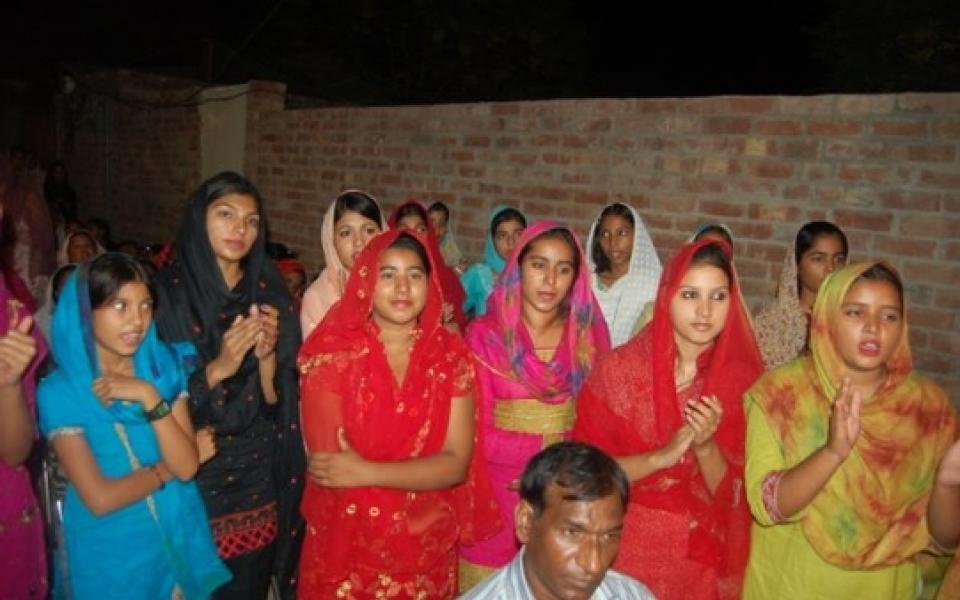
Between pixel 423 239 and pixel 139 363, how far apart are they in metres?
1.09

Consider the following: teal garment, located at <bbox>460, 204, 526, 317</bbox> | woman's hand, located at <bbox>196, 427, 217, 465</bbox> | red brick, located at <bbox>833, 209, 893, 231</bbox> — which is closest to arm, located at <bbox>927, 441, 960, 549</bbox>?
red brick, located at <bbox>833, 209, 893, 231</bbox>

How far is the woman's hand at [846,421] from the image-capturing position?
1.96 metres

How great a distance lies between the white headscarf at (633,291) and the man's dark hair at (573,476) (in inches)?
81.6

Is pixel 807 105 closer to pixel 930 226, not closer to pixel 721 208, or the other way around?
pixel 721 208

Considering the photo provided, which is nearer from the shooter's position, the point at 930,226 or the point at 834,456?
the point at 834,456

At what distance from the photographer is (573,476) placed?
175 centimetres

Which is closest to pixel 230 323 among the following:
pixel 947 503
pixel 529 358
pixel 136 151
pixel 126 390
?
pixel 126 390

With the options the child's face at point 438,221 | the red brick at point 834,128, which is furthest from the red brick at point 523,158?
the red brick at point 834,128

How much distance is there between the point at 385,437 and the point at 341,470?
0.21 m

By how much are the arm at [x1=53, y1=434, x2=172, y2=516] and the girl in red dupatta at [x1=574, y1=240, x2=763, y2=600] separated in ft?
5.27

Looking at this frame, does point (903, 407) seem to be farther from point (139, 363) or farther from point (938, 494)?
point (139, 363)

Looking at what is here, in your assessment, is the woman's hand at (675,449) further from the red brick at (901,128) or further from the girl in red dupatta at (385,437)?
the red brick at (901,128)

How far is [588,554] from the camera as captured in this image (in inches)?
66.2

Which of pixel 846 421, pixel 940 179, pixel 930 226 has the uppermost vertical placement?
pixel 940 179
